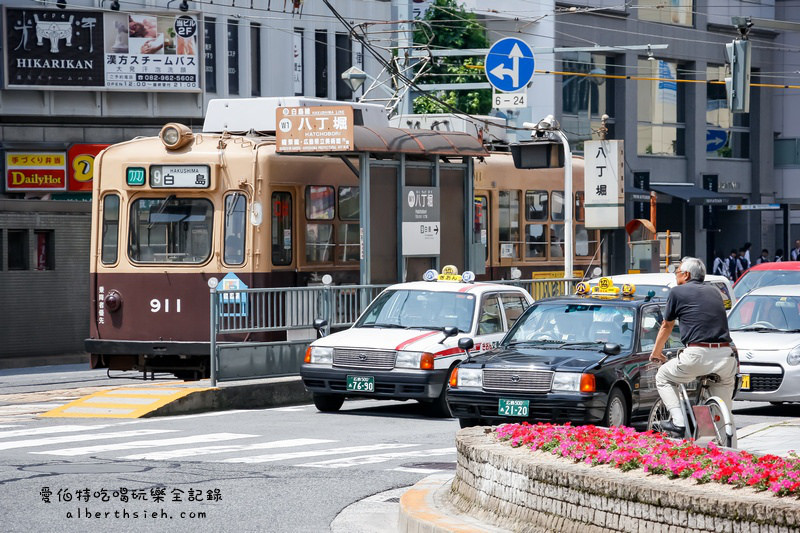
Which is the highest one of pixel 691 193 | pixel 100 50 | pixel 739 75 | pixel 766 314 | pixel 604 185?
pixel 100 50

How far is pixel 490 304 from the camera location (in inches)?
702

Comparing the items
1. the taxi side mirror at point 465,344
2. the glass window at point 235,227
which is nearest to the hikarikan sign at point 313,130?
the glass window at point 235,227

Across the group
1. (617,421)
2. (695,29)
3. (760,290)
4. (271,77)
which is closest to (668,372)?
(617,421)

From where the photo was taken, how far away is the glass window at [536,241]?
26.0 meters

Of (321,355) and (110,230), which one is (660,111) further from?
(321,355)

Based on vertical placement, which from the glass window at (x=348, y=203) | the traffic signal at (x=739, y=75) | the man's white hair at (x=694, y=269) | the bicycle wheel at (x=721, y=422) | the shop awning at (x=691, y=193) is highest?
→ the traffic signal at (x=739, y=75)

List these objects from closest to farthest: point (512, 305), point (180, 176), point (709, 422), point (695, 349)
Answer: point (709, 422)
point (695, 349)
point (512, 305)
point (180, 176)

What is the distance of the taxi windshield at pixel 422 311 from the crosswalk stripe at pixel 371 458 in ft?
11.8

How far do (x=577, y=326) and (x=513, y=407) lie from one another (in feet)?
4.62

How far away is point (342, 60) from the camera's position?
3978 cm

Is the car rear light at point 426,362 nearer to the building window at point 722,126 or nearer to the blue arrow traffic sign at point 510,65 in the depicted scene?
the blue arrow traffic sign at point 510,65

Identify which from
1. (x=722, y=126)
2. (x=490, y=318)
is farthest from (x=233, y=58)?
(x=722, y=126)

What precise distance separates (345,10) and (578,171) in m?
12.8

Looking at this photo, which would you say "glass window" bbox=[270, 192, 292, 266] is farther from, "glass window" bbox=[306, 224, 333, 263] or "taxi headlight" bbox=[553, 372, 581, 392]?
"taxi headlight" bbox=[553, 372, 581, 392]
